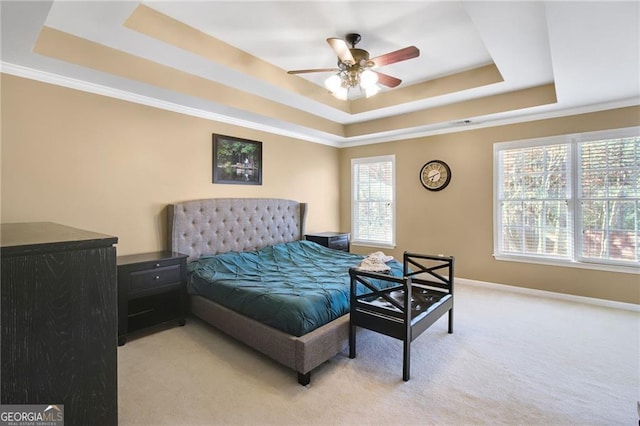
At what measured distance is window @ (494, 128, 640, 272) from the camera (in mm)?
3676

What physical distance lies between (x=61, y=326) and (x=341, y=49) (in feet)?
8.39

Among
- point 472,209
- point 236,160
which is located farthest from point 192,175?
point 472,209

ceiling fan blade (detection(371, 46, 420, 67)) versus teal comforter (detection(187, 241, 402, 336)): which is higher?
ceiling fan blade (detection(371, 46, 420, 67))

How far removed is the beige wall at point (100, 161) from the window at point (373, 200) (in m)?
2.52

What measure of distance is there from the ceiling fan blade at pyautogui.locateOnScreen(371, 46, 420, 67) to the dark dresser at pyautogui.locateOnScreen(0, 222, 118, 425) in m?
2.51

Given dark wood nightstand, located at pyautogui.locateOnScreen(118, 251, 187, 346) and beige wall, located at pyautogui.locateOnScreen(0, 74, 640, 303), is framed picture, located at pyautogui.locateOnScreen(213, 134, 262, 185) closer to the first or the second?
beige wall, located at pyautogui.locateOnScreen(0, 74, 640, 303)

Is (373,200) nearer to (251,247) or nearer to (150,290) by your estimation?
(251,247)

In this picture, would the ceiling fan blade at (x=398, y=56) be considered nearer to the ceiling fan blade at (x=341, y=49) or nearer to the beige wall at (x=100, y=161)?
the ceiling fan blade at (x=341, y=49)

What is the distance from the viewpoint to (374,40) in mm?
3037

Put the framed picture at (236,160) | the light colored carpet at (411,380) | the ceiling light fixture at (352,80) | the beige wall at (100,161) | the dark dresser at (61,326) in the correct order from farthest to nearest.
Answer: the framed picture at (236,160) → the ceiling light fixture at (352,80) → the beige wall at (100,161) → the light colored carpet at (411,380) → the dark dresser at (61,326)
